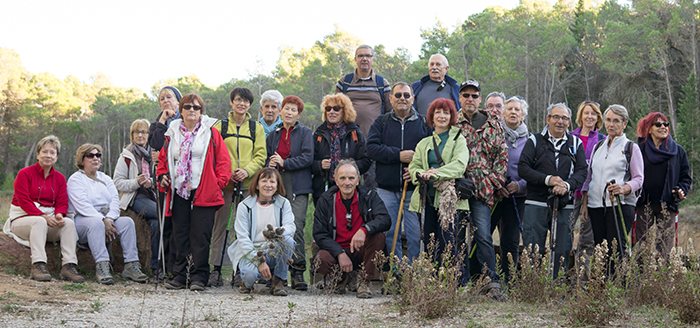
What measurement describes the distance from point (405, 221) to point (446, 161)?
83 cm

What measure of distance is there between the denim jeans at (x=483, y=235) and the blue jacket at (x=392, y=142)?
3.05 feet

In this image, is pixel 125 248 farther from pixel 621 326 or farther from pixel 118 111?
pixel 118 111

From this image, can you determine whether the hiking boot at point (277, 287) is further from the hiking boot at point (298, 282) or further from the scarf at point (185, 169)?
the scarf at point (185, 169)

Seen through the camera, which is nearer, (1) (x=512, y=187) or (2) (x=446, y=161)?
(2) (x=446, y=161)

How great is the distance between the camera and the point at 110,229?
6477 millimetres

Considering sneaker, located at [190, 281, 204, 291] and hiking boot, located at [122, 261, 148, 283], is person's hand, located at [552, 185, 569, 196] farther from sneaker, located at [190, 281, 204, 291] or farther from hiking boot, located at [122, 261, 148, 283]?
hiking boot, located at [122, 261, 148, 283]

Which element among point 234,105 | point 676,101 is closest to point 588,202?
point 234,105

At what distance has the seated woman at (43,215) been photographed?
592 centimetres

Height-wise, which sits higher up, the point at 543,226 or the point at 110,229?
the point at 543,226

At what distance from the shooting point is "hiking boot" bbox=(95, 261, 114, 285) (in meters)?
6.03

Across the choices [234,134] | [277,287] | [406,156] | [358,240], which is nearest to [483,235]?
[406,156]

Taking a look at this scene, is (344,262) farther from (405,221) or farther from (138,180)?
(138,180)

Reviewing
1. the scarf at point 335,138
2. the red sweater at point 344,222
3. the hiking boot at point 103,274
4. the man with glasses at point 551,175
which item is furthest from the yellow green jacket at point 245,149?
the man with glasses at point 551,175

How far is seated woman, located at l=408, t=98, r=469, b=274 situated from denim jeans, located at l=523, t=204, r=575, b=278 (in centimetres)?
80
